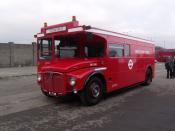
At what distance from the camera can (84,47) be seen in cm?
815

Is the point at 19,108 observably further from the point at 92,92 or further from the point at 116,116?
the point at 116,116

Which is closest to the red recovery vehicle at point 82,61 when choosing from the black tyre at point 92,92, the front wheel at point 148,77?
the black tyre at point 92,92

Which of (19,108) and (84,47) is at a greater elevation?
(84,47)

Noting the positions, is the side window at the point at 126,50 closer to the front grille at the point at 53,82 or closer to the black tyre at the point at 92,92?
the black tyre at the point at 92,92

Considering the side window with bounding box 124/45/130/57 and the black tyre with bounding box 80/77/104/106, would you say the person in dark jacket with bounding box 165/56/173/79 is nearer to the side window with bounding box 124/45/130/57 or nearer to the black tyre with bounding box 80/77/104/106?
the side window with bounding box 124/45/130/57

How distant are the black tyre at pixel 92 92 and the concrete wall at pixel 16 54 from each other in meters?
21.8

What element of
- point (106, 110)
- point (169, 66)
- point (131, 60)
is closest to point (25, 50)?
point (169, 66)

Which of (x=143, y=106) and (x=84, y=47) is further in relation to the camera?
(x=84, y=47)

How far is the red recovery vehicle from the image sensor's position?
702 centimetres

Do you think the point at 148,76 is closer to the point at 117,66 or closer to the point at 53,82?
the point at 117,66

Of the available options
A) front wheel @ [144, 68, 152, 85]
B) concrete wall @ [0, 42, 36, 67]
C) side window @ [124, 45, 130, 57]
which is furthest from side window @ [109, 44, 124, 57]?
concrete wall @ [0, 42, 36, 67]

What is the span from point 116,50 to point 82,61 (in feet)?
6.26

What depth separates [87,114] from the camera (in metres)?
6.39

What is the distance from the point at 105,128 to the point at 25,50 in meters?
26.1
